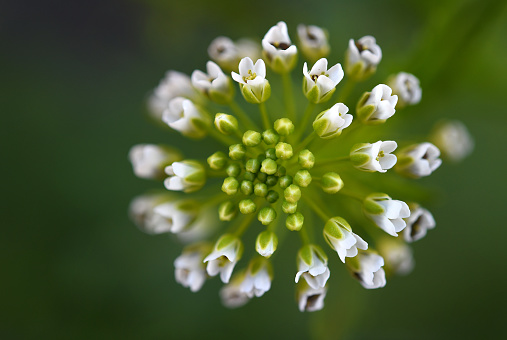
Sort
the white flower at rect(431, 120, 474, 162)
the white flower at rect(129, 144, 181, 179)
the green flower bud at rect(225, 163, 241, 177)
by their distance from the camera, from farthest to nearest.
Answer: the white flower at rect(431, 120, 474, 162) < the white flower at rect(129, 144, 181, 179) < the green flower bud at rect(225, 163, 241, 177)

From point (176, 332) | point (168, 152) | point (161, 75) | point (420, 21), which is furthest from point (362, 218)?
point (161, 75)

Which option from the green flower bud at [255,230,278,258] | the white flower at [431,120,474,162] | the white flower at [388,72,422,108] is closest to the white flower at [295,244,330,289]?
the green flower bud at [255,230,278,258]

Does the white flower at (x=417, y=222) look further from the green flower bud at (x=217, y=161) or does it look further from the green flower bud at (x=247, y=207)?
the green flower bud at (x=217, y=161)

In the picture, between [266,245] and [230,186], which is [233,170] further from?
[266,245]

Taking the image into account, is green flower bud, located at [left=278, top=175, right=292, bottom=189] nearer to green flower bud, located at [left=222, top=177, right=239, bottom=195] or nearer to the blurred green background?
green flower bud, located at [left=222, top=177, right=239, bottom=195]

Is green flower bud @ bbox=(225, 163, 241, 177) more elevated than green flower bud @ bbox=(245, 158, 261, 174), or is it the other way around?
green flower bud @ bbox=(245, 158, 261, 174)

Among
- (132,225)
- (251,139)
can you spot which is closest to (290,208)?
(251,139)

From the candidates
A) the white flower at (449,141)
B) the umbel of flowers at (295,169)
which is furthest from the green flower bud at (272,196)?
the white flower at (449,141)
